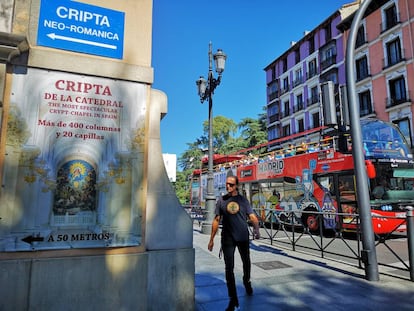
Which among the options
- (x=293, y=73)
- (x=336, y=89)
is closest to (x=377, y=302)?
(x=336, y=89)

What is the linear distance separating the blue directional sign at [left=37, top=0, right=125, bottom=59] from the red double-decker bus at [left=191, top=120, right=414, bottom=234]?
14.9 ft

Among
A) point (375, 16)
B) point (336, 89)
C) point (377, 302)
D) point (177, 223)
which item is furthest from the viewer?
point (375, 16)

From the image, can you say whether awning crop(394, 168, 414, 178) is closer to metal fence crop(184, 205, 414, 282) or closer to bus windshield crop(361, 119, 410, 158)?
bus windshield crop(361, 119, 410, 158)

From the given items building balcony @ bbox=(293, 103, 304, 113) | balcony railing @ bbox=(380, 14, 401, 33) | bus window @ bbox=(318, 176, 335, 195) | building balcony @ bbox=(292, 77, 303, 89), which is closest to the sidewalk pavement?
bus window @ bbox=(318, 176, 335, 195)

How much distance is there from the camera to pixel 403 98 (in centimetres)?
2309

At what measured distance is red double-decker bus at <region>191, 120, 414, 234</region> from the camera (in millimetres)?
8742

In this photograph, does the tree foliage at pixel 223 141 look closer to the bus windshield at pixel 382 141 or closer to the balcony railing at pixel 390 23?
the balcony railing at pixel 390 23

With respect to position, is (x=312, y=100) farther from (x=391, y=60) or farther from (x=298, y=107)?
(x=391, y=60)

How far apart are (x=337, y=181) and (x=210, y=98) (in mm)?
5885

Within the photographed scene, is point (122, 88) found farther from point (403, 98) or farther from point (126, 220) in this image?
point (403, 98)

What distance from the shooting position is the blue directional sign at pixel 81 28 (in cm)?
335

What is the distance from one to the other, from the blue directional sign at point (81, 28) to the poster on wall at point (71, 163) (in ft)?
1.29

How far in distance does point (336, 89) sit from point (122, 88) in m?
4.53

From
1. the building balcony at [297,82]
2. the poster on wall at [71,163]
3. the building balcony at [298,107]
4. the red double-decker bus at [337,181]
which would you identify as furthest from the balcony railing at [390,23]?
the poster on wall at [71,163]
